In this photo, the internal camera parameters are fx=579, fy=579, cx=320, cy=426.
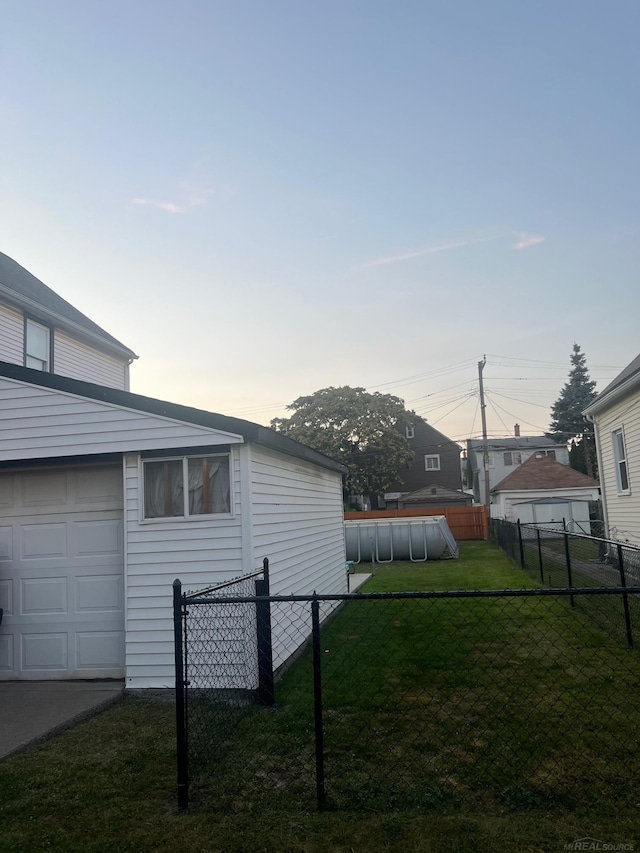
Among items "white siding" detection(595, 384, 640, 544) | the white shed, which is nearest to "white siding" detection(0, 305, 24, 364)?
the white shed

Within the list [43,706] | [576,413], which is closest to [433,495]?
[576,413]

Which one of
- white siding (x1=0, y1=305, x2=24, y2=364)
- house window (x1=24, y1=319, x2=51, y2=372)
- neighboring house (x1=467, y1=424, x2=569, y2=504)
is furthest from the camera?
neighboring house (x1=467, y1=424, x2=569, y2=504)

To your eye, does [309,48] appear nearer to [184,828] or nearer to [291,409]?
[184,828]

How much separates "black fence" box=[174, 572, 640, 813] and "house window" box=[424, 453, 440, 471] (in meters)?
36.5

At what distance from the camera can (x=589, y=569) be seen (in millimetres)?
12953

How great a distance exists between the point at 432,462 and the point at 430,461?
0.18 metres

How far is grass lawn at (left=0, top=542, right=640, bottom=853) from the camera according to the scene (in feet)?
10.2

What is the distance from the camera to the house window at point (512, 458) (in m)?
49.1

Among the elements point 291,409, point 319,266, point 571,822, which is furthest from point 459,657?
point 291,409

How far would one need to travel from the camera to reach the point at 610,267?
1278cm

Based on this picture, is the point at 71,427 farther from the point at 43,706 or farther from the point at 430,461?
the point at 430,461

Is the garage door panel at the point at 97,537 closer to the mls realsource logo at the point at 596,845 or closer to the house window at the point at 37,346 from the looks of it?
the mls realsource logo at the point at 596,845

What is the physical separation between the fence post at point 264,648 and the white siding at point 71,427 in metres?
1.61

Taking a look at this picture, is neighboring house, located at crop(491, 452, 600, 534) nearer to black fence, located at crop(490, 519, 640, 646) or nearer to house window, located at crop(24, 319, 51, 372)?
black fence, located at crop(490, 519, 640, 646)
